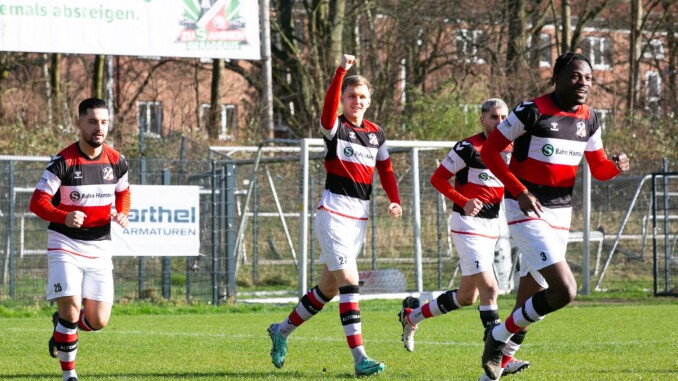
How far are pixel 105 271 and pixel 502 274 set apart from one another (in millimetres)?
12309

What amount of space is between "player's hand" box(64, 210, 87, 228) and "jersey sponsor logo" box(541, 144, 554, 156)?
122 inches

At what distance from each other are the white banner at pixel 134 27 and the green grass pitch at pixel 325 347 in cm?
751

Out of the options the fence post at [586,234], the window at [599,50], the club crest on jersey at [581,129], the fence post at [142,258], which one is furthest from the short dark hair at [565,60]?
the window at [599,50]

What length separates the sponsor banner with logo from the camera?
17.2m

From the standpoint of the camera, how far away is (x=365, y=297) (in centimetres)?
1909

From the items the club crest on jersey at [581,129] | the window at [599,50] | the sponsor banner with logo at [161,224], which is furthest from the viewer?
the window at [599,50]

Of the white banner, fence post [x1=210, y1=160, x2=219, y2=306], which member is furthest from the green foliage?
fence post [x1=210, y1=160, x2=219, y2=306]

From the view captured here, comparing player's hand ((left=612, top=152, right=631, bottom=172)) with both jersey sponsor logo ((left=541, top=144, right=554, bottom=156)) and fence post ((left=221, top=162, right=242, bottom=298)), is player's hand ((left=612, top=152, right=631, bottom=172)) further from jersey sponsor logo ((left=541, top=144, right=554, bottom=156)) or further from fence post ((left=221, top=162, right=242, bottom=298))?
fence post ((left=221, top=162, right=242, bottom=298))

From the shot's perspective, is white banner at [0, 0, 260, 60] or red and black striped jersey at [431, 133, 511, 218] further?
white banner at [0, 0, 260, 60]

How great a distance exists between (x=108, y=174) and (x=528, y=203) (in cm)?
306

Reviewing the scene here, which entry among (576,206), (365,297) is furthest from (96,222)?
(576,206)

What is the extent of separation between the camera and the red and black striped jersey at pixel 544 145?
7.82 meters

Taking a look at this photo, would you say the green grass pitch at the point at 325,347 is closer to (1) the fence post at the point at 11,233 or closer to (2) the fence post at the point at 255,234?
(1) the fence post at the point at 11,233

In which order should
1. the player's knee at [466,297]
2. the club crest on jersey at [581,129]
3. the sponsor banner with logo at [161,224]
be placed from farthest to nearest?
1. the sponsor banner with logo at [161,224]
2. the player's knee at [466,297]
3. the club crest on jersey at [581,129]
